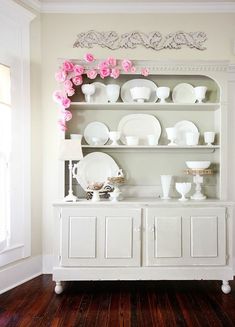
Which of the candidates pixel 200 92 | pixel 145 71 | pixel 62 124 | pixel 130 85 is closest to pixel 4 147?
pixel 62 124

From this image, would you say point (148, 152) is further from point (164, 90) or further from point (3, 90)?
point (3, 90)

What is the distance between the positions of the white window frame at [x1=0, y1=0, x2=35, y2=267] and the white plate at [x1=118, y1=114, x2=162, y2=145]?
98 cm

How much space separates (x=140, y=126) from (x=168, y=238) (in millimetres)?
1199

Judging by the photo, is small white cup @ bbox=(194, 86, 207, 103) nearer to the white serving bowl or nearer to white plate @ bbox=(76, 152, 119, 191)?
the white serving bowl

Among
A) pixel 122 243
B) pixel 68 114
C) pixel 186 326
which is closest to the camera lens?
pixel 186 326

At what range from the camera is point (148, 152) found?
3254mm

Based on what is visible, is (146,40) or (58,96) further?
(146,40)

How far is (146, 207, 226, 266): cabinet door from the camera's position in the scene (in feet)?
9.02

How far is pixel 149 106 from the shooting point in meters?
3.11

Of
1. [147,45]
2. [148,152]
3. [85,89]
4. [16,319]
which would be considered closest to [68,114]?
[85,89]

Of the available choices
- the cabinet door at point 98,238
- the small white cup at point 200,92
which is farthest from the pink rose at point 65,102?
the small white cup at point 200,92

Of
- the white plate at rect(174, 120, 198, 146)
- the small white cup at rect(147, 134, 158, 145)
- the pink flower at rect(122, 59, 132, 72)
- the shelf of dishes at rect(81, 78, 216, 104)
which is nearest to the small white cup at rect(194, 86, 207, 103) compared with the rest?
the shelf of dishes at rect(81, 78, 216, 104)

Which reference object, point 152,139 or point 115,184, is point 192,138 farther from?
point 115,184

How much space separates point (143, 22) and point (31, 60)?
49.6 inches
